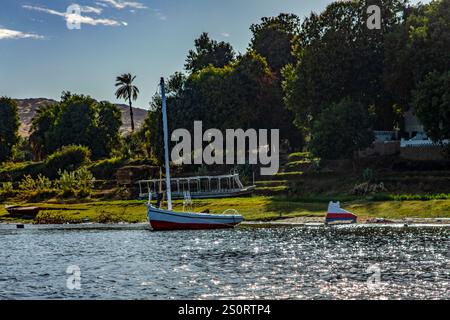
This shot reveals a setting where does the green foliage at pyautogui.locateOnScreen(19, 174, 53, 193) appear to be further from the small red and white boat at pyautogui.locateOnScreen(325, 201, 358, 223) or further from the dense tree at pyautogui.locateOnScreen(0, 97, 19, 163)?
the dense tree at pyautogui.locateOnScreen(0, 97, 19, 163)

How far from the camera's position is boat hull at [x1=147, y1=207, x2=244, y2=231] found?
67562mm

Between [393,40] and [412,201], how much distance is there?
2808 centimetres

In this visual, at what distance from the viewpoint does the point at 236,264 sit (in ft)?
147

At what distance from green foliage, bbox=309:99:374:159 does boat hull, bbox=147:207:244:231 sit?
28.3 meters

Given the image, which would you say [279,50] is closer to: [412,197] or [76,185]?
[76,185]

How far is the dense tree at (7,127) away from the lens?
579 feet

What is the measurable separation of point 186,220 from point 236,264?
77.3 ft

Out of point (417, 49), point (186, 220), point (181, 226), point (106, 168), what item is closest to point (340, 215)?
point (186, 220)

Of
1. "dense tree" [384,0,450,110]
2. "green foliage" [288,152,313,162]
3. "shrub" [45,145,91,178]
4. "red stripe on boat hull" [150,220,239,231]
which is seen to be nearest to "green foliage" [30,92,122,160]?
"shrub" [45,145,91,178]

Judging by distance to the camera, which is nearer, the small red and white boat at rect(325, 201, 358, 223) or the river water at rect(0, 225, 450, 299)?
the river water at rect(0, 225, 450, 299)

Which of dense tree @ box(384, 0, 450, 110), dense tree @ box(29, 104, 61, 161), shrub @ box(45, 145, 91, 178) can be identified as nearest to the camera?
dense tree @ box(384, 0, 450, 110)

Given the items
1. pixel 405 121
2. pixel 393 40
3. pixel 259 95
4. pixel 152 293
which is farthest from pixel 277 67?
pixel 152 293
